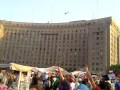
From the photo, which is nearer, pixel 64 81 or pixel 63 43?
pixel 64 81

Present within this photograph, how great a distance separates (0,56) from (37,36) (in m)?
24.5

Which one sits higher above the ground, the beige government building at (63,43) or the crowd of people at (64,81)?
the beige government building at (63,43)

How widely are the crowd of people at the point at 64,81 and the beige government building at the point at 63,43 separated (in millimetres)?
96678

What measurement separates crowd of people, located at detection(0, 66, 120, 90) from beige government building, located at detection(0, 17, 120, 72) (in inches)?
3806

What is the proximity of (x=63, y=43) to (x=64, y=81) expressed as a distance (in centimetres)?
12912

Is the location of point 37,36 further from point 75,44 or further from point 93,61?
point 93,61

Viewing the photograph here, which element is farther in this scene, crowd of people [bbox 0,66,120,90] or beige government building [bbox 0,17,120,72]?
beige government building [bbox 0,17,120,72]

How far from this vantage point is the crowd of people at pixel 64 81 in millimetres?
8260

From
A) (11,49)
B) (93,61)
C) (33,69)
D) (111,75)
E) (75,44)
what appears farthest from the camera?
(11,49)

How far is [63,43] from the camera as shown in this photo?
139 metres

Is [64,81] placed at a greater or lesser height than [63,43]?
lesser

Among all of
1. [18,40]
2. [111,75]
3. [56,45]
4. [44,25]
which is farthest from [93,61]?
[111,75]

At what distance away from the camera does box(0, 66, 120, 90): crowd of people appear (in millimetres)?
8260

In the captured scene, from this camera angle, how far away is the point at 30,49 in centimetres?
14362
